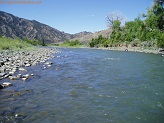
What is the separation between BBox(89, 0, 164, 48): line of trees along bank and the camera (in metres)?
61.2

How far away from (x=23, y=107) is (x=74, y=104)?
172 centimetres

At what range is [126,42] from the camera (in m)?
79.3

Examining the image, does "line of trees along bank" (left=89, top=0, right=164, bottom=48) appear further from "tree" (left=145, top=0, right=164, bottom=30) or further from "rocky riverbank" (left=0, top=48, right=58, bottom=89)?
"rocky riverbank" (left=0, top=48, right=58, bottom=89)

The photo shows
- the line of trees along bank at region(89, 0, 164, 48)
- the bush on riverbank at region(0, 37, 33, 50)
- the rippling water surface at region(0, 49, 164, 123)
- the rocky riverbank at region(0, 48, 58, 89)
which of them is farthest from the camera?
the line of trees along bank at region(89, 0, 164, 48)

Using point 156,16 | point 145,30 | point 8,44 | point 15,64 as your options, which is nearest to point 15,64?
point 15,64

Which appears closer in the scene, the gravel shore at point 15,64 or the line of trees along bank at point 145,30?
the gravel shore at point 15,64

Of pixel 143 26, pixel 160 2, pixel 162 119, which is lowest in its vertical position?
pixel 162 119

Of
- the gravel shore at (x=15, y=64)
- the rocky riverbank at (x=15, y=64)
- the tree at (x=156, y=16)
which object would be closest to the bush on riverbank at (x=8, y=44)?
the gravel shore at (x=15, y=64)

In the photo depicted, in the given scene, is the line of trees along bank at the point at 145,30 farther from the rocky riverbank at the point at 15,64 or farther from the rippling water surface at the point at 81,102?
the rippling water surface at the point at 81,102

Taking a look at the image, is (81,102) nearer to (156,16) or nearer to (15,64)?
(15,64)

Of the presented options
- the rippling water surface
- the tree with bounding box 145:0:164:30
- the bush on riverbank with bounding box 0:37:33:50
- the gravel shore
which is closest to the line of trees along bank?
the tree with bounding box 145:0:164:30

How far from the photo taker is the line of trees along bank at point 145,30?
61250 mm

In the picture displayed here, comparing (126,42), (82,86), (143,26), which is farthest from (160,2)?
(82,86)

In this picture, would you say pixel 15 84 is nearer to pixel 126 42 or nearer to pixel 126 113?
pixel 126 113
